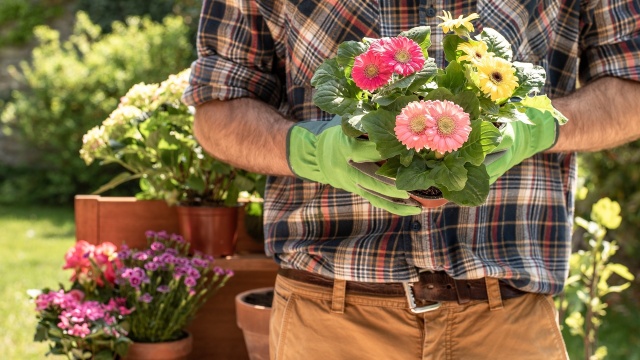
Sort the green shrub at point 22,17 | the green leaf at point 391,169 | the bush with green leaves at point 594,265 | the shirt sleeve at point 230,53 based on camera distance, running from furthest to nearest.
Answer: the green shrub at point 22,17 → the bush with green leaves at point 594,265 → the shirt sleeve at point 230,53 → the green leaf at point 391,169

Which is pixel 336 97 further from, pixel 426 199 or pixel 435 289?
pixel 435 289

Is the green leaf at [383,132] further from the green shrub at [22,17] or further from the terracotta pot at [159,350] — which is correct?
the green shrub at [22,17]

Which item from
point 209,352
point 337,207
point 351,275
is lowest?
point 209,352

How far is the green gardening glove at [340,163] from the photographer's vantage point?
145 cm

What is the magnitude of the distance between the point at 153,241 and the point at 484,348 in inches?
45.6

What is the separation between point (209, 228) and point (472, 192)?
4.23 ft

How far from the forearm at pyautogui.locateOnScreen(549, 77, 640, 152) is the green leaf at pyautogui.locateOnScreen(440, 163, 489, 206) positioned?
1.28 feet

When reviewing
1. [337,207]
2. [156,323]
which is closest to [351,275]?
[337,207]

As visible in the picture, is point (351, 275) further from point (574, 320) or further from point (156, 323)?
point (574, 320)

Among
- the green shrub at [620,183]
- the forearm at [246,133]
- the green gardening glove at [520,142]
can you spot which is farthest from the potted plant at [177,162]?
the green shrub at [620,183]

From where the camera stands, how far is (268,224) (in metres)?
1.84

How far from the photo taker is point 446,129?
1.28m

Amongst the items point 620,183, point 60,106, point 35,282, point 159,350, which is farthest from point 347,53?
point 60,106

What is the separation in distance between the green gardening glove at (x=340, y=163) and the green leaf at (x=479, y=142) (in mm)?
145
